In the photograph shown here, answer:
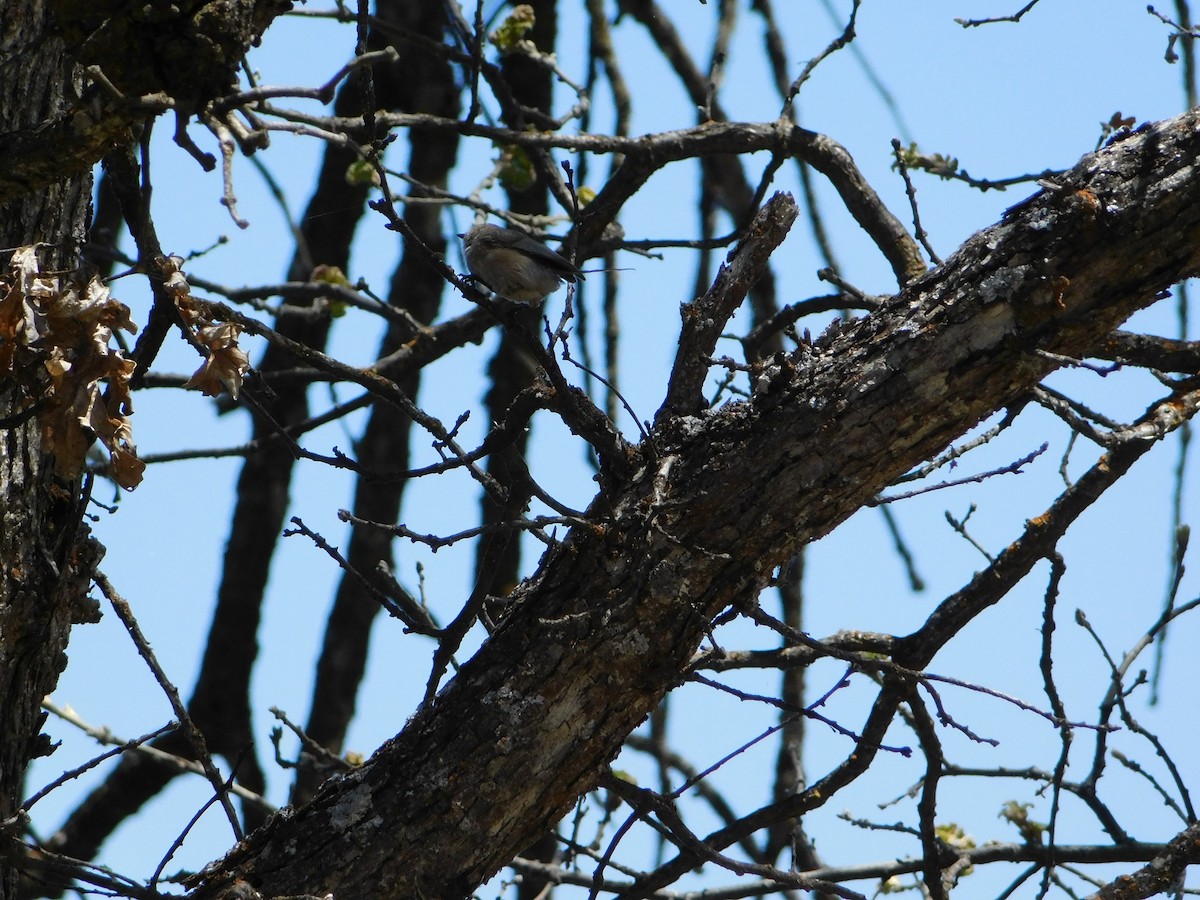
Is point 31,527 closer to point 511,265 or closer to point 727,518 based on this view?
point 727,518

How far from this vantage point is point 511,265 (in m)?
4.50

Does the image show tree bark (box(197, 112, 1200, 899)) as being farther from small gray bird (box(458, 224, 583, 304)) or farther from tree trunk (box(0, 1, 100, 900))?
small gray bird (box(458, 224, 583, 304))

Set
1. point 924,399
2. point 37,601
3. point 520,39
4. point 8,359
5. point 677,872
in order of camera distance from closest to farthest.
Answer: point 8,359
point 924,399
point 37,601
point 677,872
point 520,39

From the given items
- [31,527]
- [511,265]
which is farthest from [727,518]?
[511,265]

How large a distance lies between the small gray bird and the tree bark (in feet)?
6.86

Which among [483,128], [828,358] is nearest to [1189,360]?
[828,358]

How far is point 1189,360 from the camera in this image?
3082 millimetres

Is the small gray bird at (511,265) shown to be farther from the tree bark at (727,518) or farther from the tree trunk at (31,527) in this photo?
the tree bark at (727,518)

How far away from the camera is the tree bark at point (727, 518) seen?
7.46 feet

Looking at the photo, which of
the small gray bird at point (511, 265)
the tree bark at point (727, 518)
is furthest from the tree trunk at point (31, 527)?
the small gray bird at point (511, 265)

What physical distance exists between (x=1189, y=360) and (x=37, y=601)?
9.17 feet

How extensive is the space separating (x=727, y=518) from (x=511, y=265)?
7.87 ft

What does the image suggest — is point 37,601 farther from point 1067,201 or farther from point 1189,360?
point 1189,360

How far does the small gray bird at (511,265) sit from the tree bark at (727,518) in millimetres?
2092
